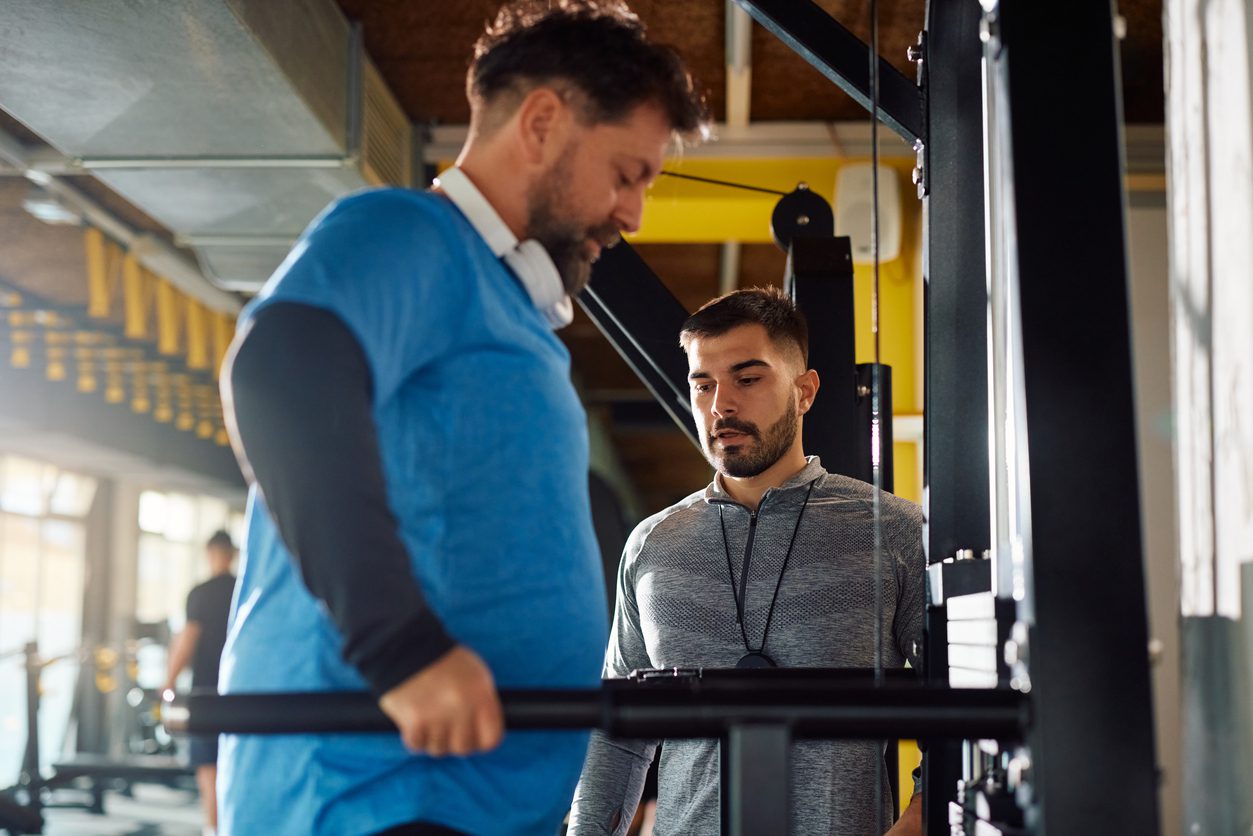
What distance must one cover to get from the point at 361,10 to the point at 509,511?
3.70 meters

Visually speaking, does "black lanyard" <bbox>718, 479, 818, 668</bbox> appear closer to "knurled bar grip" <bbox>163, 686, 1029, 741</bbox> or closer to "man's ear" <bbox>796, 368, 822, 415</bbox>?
"man's ear" <bbox>796, 368, 822, 415</bbox>

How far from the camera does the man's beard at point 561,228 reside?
1.15m

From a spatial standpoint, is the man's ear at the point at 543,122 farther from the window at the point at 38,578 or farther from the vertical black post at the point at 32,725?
the window at the point at 38,578

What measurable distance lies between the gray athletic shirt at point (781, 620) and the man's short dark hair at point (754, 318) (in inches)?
8.9

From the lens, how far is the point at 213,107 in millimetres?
3752

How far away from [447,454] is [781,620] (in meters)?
1.01

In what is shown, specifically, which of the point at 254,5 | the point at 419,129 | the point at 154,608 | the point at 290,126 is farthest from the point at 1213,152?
the point at 154,608

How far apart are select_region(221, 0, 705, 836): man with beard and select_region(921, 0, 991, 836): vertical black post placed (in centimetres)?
44

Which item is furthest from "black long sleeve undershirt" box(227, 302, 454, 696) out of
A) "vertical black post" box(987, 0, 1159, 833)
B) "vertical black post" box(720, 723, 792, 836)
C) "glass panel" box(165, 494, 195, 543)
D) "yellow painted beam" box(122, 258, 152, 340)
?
"glass panel" box(165, 494, 195, 543)

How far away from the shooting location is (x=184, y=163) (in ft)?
13.6

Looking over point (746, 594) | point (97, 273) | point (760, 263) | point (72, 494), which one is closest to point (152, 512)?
point (72, 494)

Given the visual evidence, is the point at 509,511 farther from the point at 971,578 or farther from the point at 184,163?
the point at 184,163

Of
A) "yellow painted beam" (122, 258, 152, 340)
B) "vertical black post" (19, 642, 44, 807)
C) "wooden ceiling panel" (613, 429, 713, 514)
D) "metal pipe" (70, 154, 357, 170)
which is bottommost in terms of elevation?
"vertical black post" (19, 642, 44, 807)

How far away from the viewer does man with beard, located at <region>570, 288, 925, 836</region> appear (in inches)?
73.7
